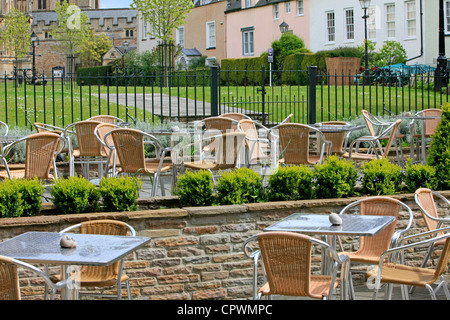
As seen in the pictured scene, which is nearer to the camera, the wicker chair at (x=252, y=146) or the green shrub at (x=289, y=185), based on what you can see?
the green shrub at (x=289, y=185)

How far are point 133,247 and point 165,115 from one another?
33.0 feet

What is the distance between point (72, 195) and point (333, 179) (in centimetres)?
226

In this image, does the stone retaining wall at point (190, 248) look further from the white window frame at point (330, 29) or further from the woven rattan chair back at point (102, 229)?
the white window frame at point (330, 29)

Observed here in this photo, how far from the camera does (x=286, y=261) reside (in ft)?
13.2

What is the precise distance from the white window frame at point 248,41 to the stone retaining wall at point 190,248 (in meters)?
34.1

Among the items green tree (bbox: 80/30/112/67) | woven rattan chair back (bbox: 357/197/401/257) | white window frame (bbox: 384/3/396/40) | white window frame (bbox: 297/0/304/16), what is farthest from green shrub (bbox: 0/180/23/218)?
green tree (bbox: 80/30/112/67)

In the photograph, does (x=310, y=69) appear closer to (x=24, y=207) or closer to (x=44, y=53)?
(x=24, y=207)

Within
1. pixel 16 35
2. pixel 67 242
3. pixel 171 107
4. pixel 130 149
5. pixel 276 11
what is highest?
pixel 16 35

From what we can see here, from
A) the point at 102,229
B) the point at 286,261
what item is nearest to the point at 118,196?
the point at 102,229

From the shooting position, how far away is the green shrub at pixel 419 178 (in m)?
6.58

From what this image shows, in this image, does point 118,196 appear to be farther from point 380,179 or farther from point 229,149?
point 380,179

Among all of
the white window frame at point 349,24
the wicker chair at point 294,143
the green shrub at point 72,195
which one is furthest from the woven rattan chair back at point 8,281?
the white window frame at point 349,24
